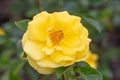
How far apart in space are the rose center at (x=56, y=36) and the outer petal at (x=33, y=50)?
0.05 metres

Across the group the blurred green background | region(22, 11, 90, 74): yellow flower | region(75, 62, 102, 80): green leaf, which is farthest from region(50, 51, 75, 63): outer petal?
the blurred green background

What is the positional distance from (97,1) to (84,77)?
4.11 feet

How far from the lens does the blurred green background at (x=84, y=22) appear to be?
6.28ft

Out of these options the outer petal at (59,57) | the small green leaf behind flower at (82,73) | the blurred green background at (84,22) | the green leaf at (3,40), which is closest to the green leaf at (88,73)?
the small green leaf behind flower at (82,73)

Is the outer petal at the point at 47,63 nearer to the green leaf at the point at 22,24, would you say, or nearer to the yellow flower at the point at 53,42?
the yellow flower at the point at 53,42

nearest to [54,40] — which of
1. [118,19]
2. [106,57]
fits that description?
[106,57]

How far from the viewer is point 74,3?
93.9 inches

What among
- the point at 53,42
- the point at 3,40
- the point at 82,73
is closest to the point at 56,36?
the point at 53,42

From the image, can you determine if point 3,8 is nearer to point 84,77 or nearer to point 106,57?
point 106,57

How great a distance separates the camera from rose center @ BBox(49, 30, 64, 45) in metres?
1.29

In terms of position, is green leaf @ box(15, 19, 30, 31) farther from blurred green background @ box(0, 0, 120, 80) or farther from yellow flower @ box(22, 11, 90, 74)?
blurred green background @ box(0, 0, 120, 80)

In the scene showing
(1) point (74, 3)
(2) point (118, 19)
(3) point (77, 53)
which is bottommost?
(2) point (118, 19)

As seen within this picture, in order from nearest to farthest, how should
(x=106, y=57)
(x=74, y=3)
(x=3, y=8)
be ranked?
(x=74, y=3)
(x=106, y=57)
(x=3, y=8)

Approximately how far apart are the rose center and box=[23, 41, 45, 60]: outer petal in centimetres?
5
